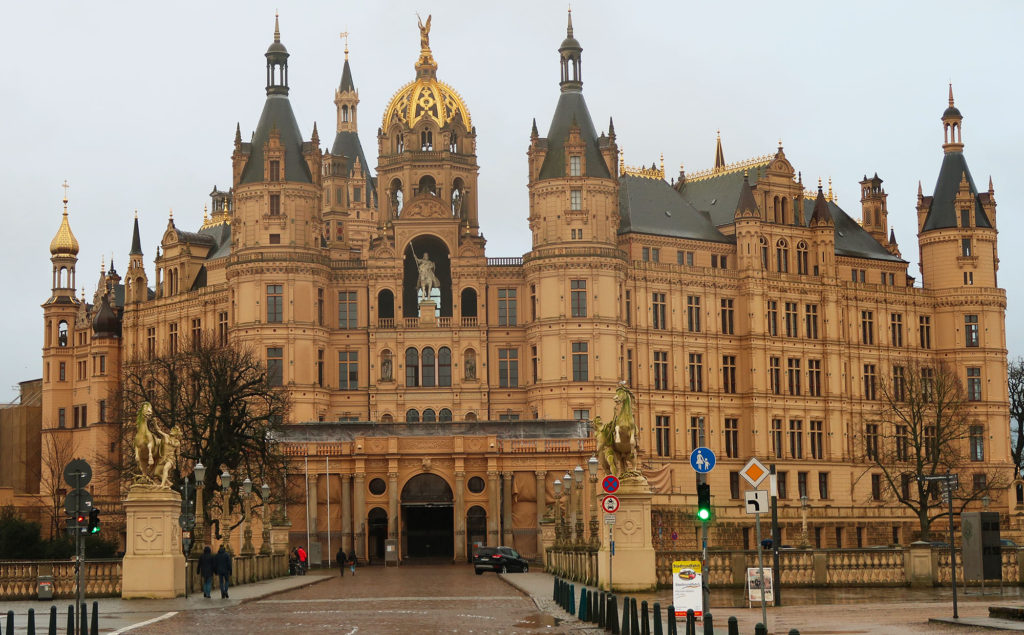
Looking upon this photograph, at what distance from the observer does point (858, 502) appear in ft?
380

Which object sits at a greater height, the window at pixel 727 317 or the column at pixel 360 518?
the window at pixel 727 317

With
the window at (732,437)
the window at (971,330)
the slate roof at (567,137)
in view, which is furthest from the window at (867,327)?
the slate roof at (567,137)

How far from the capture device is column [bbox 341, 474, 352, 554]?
90.6m

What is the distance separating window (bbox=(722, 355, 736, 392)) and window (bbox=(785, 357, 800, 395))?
367 cm

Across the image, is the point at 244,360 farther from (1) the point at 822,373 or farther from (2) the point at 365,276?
(1) the point at 822,373

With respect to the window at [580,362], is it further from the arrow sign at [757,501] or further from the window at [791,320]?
the arrow sign at [757,501]

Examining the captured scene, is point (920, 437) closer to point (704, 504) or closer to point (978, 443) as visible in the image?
point (978, 443)

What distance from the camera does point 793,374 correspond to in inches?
4601

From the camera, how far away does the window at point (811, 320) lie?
11775 centimetres

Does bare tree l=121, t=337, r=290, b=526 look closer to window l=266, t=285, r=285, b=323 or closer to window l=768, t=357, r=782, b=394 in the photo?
window l=266, t=285, r=285, b=323

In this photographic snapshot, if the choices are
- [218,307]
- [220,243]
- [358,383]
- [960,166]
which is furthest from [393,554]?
[960,166]

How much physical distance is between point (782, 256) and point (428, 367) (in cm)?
2640

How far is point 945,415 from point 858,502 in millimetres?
10955

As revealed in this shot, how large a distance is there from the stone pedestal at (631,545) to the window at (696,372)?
2621 inches
